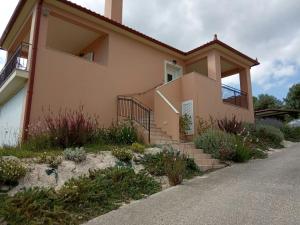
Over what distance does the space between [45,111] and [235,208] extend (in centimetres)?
713

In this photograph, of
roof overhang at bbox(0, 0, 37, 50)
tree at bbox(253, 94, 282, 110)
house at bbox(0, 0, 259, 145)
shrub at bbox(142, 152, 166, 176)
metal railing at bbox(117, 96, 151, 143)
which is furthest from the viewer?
tree at bbox(253, 94, 282, 110)

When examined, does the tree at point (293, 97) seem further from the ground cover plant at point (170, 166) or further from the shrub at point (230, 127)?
the ground cover plant at point (170, 166)

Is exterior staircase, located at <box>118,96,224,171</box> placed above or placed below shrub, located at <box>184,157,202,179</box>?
above

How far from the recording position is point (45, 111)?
31.8 ft

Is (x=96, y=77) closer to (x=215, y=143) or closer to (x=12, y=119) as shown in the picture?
(x=12, y=119)

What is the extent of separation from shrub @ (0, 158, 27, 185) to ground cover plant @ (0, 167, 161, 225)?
0.57 meters

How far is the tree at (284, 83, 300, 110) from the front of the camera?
3369 centimetres

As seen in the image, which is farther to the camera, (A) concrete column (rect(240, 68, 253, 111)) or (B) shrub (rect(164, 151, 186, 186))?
(A) concrete column (rect(240, 68, 253, 111))

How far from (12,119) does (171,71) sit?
26.7ft

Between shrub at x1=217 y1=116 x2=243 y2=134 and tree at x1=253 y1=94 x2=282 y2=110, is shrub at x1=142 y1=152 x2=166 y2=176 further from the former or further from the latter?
tree at x1=253 y1=94 x2=282 y2=110

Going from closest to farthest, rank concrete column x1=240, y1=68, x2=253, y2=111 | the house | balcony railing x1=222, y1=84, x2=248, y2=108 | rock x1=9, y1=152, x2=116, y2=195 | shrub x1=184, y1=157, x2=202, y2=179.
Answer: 1. rock x1=9, y1=152, x2=116, y2=195
2. shrub x1=184, y1=157, x2=202, y2=179
3. the house
4. balcony railing x1=222, y1=84, x2=248, y2=108
5. concrete column x1=240, y1=68, x2=253, y2=111

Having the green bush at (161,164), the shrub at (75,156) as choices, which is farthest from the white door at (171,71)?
the shrub at (75,156)

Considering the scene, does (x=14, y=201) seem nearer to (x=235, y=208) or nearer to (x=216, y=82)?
(x=235, y=208)

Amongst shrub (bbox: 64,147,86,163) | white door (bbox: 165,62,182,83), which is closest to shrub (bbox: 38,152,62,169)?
shrub (bbox: 64,147,86,163)
